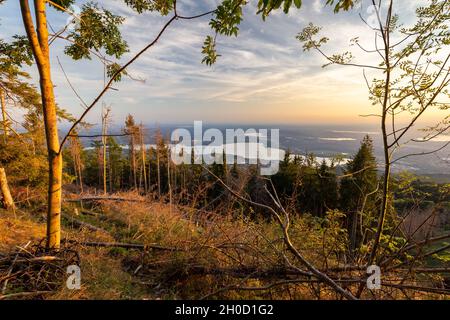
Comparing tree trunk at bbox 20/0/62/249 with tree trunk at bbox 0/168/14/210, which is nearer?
tree trunk at bbox 20/0/62/249

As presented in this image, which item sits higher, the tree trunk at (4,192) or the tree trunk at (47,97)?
the tree trunk at (47,97)

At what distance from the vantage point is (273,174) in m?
32.1

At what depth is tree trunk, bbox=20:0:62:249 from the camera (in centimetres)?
250

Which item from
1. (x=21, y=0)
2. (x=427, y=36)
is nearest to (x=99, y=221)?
(x=21, y=0)

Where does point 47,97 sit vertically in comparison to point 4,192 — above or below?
above

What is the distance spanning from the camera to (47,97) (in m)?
2.62

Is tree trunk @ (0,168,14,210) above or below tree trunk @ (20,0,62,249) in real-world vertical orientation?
below

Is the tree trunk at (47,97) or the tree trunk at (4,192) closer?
the tree trunk at (47,97)

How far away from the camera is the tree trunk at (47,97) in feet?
8.21

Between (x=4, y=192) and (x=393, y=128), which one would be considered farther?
(x=4, y=192)
